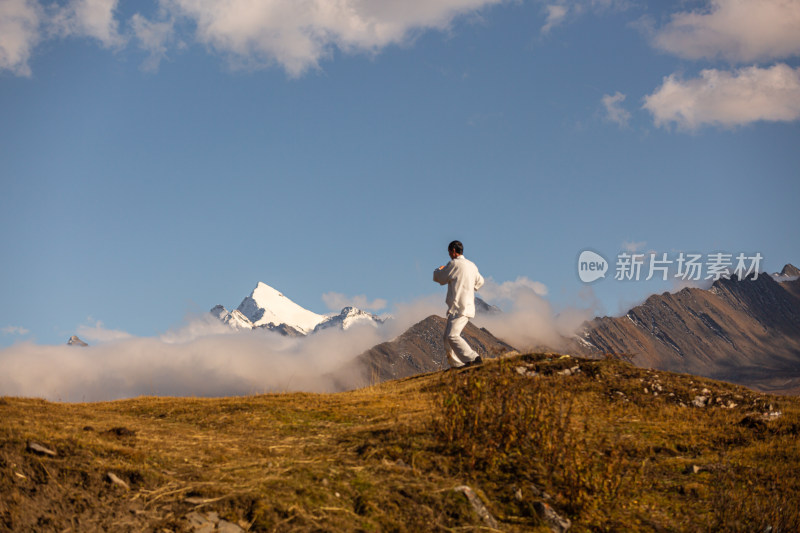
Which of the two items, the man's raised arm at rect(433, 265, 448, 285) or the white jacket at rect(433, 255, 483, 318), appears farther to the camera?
→ the man's raised arm at rect(433, 265, 448, 285)

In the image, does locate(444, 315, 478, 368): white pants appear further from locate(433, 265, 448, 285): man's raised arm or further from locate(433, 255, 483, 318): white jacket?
locate(433, 265, 448, 285): man's raised arm

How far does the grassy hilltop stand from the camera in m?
8.41

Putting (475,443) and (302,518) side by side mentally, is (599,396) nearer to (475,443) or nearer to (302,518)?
(475,443)

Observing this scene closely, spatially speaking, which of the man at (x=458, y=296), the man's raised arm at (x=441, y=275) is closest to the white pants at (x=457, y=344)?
the man at (x=458, y=296)

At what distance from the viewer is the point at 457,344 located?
55.8 feet

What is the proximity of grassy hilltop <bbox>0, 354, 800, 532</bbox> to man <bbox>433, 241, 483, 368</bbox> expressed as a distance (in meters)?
2.65

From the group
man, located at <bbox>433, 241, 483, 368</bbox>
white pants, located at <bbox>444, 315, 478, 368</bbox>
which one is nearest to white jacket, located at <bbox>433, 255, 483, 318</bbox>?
man, located at <bbox>433, 241, 483, 368</bbox>

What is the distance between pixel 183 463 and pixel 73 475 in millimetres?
1433

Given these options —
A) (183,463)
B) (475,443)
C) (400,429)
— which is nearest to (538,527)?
(475,443)

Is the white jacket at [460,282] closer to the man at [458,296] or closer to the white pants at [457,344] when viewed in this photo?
the man at [458,296]

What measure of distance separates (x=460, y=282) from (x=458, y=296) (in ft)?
1.10

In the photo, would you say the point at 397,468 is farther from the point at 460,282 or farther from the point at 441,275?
the point at 441,275

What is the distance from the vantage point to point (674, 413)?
15.9m

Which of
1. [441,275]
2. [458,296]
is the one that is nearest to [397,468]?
[458,296]
